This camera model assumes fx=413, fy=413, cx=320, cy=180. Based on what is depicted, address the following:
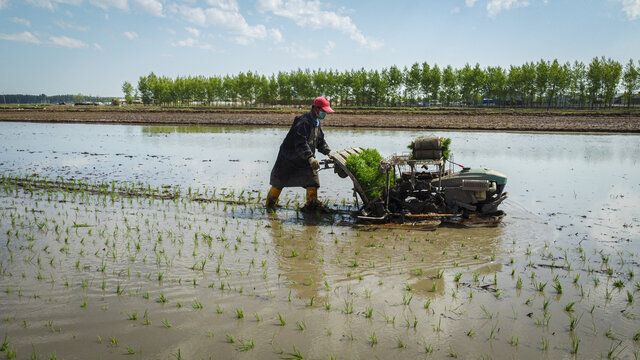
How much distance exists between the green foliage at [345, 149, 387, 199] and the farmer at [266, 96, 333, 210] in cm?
72

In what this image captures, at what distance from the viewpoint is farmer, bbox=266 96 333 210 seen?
311 inches

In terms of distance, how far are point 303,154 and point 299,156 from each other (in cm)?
11

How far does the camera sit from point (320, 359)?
352cm

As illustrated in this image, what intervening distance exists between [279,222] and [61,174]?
937cm

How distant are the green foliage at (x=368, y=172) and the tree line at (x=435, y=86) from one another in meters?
68.5

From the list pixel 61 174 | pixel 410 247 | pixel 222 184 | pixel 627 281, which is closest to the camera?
pixel 627 281

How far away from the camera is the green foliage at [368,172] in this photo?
295 inches

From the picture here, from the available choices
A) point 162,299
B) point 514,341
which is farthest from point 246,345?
point 514,341

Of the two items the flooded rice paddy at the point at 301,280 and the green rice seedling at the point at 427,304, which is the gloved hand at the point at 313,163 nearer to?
the flooded rice paddy at the point at 301,280

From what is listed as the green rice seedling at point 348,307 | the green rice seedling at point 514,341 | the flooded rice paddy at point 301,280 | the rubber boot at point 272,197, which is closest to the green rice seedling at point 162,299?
the flooded rice paddy at point 301,280

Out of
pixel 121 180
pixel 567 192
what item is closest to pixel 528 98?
pixel 567 192

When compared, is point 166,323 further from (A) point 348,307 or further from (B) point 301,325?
(A) point 348,307

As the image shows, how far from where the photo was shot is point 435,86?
74562 mm

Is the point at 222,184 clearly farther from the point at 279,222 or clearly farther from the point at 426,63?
the point at 426,63
